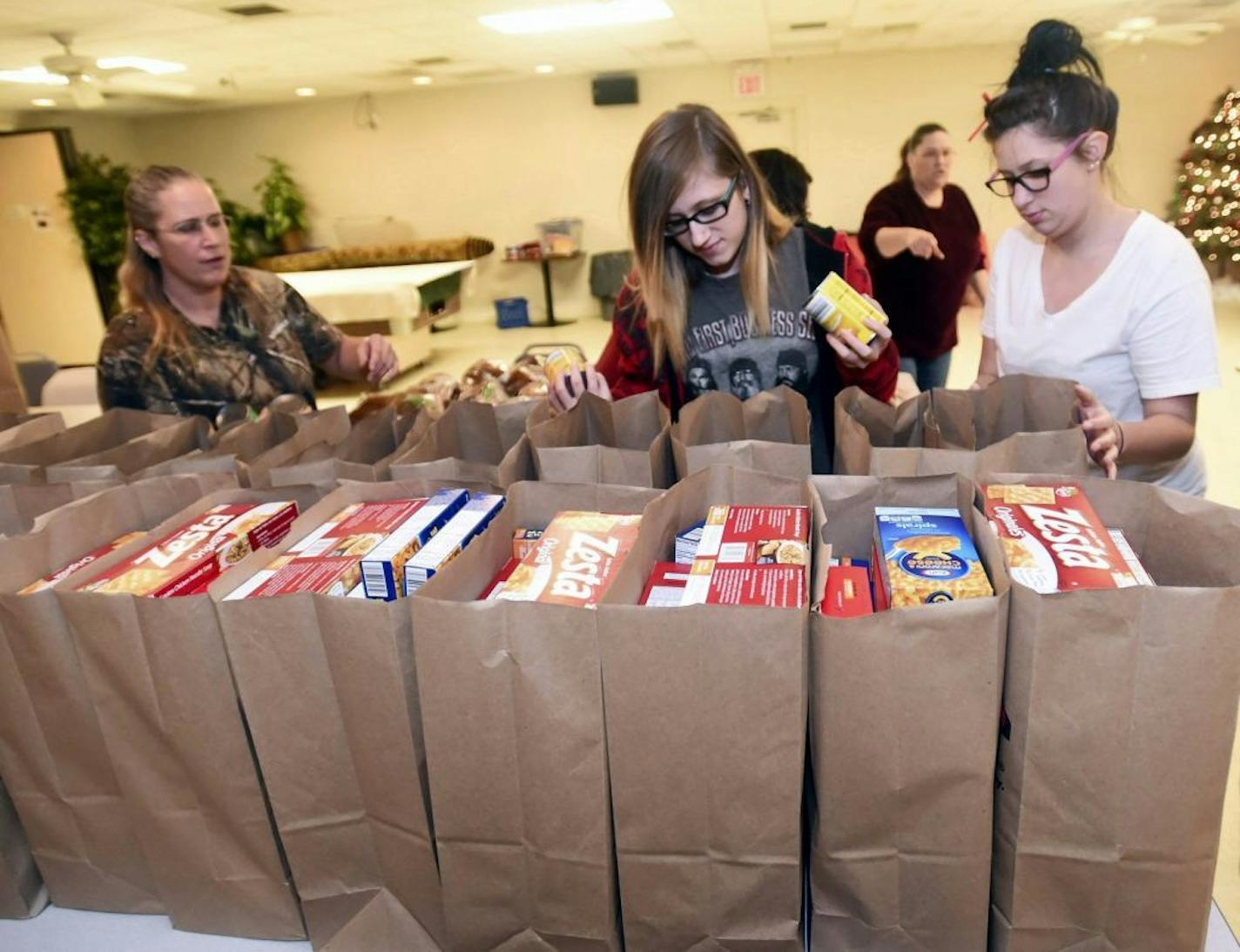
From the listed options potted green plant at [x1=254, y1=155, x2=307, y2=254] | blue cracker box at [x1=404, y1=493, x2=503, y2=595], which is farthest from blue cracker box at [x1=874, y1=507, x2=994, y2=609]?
potted green plant at [x1=254, y1=155, x2=307, y2=254]

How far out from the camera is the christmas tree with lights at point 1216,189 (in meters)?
7.47

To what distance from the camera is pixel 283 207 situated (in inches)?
376

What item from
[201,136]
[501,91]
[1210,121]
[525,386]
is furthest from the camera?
[201,136]

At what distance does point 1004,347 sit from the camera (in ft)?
5.01

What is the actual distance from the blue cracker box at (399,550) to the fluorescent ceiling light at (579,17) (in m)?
5.32

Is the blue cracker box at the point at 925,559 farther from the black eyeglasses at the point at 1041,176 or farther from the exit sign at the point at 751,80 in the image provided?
the exit sign at the point at 751,80

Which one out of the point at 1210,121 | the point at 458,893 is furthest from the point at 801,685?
the point at 1210,121

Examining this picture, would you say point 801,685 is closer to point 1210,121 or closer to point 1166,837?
point 1166,837

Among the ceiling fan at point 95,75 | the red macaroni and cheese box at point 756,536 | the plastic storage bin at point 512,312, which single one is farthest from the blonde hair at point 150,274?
the plastic storage bin at point 512,312

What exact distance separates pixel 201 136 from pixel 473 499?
1084 cm

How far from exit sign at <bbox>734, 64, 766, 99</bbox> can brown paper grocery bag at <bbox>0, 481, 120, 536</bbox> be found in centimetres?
891

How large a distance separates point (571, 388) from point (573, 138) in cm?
871

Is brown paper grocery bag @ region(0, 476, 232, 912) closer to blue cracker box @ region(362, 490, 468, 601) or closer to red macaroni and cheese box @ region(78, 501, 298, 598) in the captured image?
red macaroni and cheese box @ region(78, 501, 298, 598)

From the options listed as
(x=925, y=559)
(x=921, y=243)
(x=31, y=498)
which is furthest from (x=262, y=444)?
(x=921, y=243)
